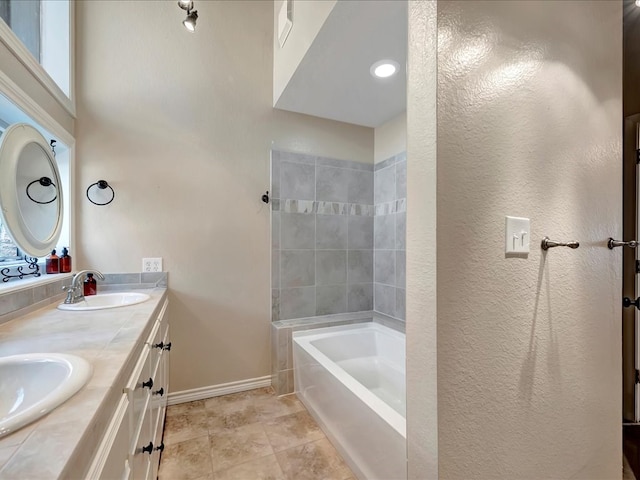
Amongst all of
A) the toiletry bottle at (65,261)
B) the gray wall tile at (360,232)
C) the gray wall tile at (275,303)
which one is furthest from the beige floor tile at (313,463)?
the toiletry bottle at (65,261)

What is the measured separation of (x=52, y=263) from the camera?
1.64 m

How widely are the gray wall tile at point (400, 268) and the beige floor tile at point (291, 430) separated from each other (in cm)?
125

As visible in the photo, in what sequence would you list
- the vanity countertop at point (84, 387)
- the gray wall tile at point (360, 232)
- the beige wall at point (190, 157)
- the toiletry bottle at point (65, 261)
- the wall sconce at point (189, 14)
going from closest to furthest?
the vanity countertop at point (84, 387) → the wall sconce at point (189, 14) → the toiletry bottle at point (65, 261) → the beige wall at point (190, 157) → the gray wall tile at point (360, 232)

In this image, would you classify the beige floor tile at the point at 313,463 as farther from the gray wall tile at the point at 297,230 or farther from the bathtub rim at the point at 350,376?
the gray wall tile at the point at 297,230

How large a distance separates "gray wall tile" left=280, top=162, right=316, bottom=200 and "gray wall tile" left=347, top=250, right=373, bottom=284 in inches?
26.8

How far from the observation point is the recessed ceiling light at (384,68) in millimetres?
1786

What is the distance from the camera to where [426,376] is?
798 millimetres

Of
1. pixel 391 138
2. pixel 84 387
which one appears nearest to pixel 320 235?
pixel 391 138

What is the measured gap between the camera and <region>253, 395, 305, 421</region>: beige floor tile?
6.63 feet

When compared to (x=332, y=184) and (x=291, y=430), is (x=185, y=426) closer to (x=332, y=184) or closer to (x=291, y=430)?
(x=291, y=430)

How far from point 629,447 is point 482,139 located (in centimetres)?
218

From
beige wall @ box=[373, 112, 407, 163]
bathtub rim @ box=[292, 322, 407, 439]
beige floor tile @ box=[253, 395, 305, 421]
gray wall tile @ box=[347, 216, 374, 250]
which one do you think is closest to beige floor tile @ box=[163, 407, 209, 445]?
beige floor tile @ box=[253, 395, 305, 421]

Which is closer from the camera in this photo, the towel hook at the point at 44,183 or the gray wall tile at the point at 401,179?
the towel hook at the point at 44,183

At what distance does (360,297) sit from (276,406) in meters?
1.17
